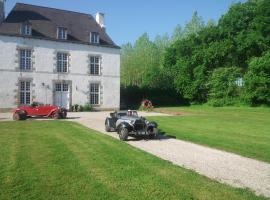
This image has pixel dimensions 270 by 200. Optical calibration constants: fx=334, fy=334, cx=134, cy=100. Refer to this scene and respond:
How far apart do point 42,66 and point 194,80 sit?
21645 millimetres

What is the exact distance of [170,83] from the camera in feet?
169

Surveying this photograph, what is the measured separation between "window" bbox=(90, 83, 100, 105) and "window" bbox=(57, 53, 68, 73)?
3.40 meters

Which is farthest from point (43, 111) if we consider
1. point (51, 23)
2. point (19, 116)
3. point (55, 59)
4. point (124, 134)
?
point (51, 23)

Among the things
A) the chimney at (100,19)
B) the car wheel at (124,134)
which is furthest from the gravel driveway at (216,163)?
the chimney at (100,19)

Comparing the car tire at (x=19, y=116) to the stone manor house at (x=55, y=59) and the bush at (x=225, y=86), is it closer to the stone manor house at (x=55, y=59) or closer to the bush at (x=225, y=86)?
the stone manor house at (x=55, y=59)

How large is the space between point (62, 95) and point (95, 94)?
3.81m

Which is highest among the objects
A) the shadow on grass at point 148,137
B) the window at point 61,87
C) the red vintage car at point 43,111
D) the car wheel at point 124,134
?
the window at point 61,87

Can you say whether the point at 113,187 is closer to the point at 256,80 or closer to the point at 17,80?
the point at 17,80

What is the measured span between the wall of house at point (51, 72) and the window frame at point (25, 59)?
351 mm

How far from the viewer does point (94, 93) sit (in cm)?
3656

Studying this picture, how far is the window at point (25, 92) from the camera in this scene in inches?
1286

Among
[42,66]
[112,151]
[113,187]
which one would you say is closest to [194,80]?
[42,66]

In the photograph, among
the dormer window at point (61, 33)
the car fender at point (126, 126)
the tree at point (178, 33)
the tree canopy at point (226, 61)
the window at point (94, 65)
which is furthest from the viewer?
the tree at point (178, 33)

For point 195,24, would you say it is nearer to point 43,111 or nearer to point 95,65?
point 95,65
